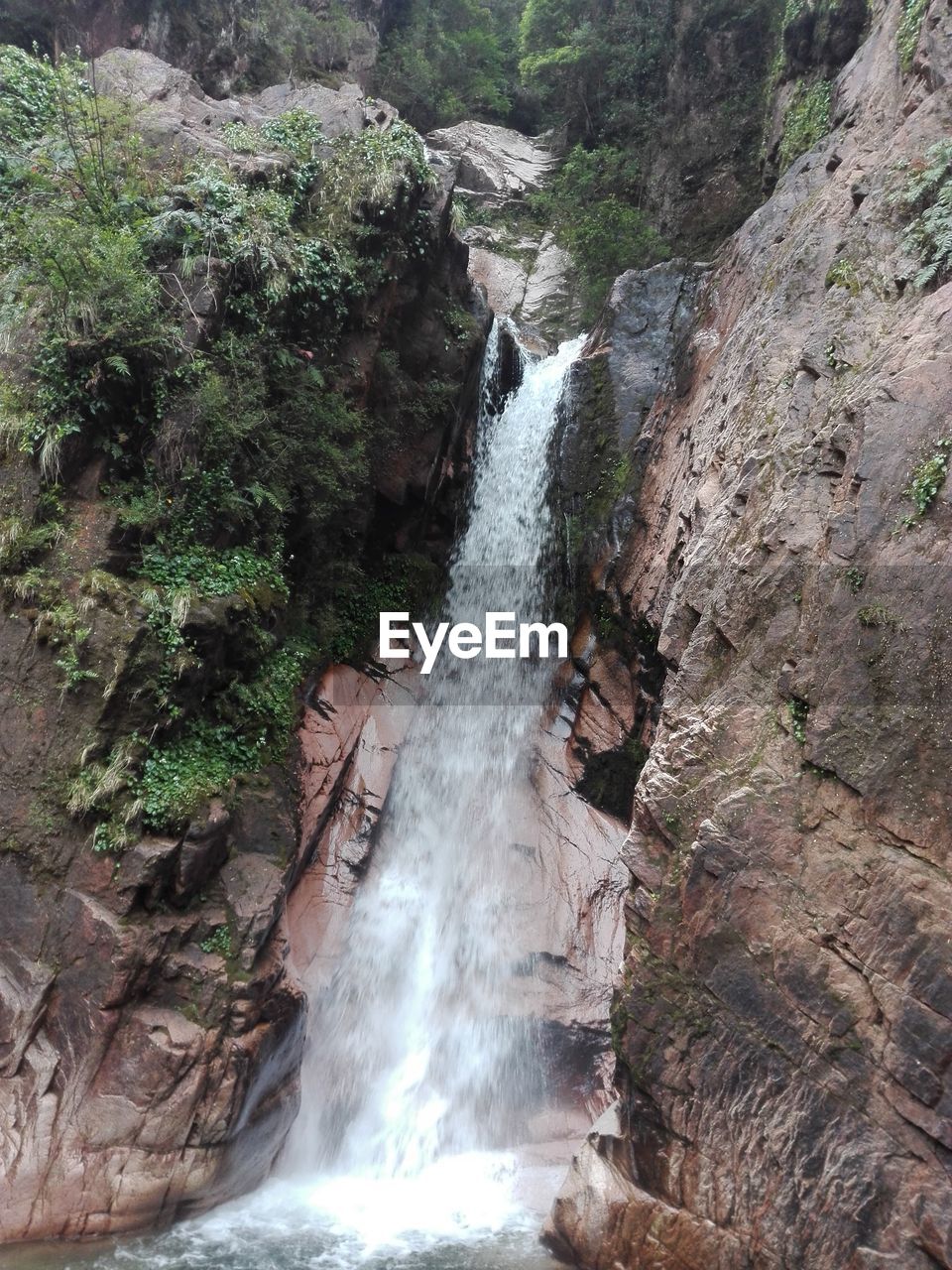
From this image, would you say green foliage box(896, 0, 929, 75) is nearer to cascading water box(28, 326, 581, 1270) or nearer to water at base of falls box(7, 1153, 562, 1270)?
cascading water box(28, 326, 581, 1270)

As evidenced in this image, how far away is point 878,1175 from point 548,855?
20.3 feet

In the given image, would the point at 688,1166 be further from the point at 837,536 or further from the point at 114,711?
the point at 114,711

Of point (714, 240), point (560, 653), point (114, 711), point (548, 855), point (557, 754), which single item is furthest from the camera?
point (714, 240)

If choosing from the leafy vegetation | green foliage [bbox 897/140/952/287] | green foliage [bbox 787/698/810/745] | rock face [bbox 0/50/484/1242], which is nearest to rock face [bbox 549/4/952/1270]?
green foliage [bbox 787/698/810/745]

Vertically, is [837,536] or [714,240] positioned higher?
[714,240]

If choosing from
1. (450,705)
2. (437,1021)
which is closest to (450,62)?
(450,705)

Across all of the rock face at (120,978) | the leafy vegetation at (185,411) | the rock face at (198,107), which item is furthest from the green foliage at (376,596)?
the rock face at (198,107)

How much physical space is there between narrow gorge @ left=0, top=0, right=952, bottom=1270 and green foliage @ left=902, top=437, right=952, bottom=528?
0.11ft

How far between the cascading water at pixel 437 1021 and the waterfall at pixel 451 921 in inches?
0.8

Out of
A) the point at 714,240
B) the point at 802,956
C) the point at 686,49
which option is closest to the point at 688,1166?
the point at 802,956

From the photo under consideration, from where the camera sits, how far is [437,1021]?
→ 10.2m

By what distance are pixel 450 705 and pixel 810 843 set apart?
760cm

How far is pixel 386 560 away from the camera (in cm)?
1402

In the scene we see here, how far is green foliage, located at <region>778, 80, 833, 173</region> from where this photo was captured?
12633mm
